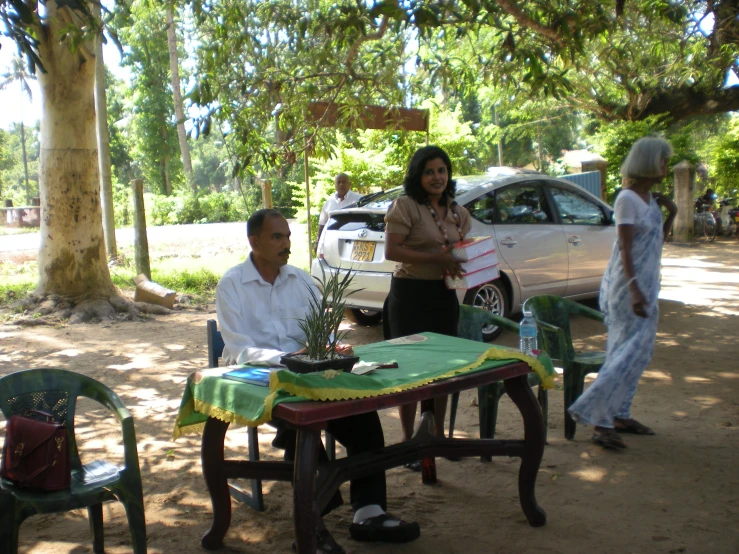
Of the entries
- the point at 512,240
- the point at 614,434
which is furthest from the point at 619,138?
the point at 614,434

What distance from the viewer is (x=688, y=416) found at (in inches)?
221

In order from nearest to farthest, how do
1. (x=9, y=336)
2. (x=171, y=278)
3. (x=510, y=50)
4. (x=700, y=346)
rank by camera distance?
(x=510, y=50) < (x=700, y=346) < (x=9, y=336) < (x=171, y=278)

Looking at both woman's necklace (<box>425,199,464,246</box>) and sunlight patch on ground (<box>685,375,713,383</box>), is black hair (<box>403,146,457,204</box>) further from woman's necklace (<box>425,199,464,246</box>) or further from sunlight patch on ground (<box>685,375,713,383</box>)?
sunlight patch on ground (<box>685,375,713,383</box>)

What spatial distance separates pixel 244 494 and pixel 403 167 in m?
12.0

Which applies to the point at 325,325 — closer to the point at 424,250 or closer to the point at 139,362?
the point at 424,250

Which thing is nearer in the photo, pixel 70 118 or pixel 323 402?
pixel 323 402

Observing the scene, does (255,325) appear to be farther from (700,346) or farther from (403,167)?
(403,167)

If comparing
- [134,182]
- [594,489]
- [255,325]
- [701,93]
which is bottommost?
[594,489]

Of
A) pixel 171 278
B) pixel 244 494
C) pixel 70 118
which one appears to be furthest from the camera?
pixel 171 278

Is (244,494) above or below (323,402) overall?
below

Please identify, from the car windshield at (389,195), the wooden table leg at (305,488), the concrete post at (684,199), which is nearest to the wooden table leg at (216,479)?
the wooden table leg at (305,488)

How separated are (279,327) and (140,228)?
8.40 m

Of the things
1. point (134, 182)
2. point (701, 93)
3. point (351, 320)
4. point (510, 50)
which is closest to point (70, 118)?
point (134, 182)

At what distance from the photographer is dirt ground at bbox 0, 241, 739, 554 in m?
3.66
